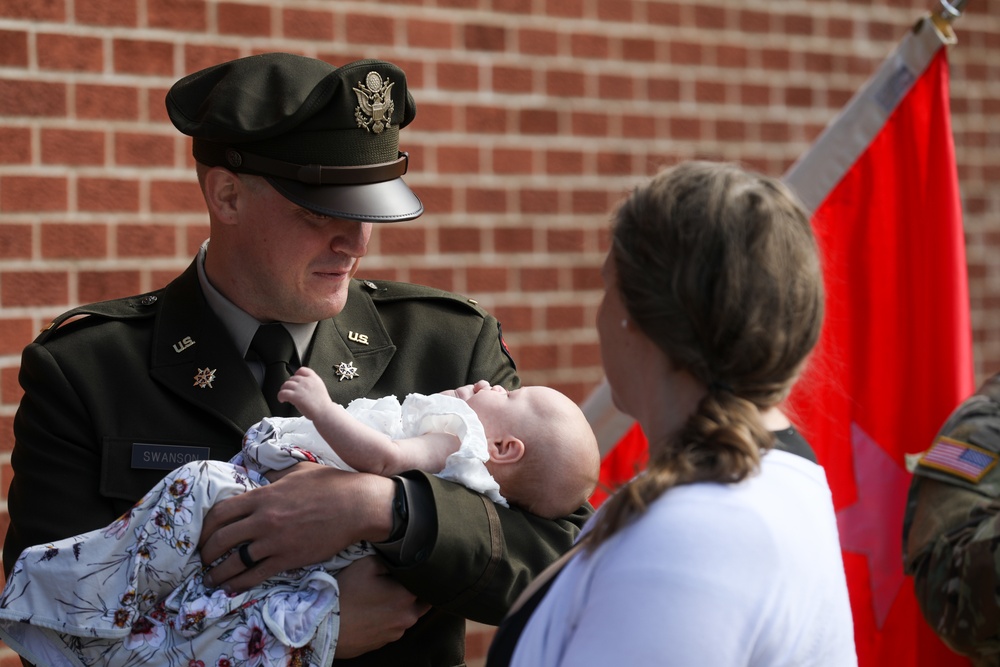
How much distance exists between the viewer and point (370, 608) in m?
2.07

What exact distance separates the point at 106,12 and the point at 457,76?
1.17 m

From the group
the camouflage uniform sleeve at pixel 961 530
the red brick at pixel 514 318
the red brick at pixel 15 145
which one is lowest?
the camouflage uniform sleeve at pixel 961 530

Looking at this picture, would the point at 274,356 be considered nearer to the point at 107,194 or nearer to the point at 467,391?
the point at 467,391

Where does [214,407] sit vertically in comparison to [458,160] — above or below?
below

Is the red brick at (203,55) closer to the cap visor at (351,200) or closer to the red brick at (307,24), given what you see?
the red brick at (307,24)

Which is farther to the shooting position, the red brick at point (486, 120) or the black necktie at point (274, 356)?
the red brick at point (486, 120)

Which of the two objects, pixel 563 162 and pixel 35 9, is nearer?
pixel 35 9

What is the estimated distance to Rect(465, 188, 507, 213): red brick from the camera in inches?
Result: 161

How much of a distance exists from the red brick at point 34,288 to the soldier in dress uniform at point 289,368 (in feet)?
3.17

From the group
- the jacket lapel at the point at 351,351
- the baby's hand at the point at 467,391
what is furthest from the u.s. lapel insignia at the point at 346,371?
the baby's hand at the point at 467,391

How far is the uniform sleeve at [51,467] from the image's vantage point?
7.16 ft

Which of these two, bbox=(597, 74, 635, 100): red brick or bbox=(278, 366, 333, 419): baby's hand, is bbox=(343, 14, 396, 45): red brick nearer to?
bbox=(597, 74, 635, 100): red brick

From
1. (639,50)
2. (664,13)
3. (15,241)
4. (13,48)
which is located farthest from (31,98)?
(664,13)

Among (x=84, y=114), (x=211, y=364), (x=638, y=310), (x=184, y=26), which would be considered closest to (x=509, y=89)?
(x=184, y=26)
